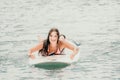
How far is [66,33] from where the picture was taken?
29984 millimetres

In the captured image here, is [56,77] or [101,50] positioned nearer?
[56,77]

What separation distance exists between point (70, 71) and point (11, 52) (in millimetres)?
3949

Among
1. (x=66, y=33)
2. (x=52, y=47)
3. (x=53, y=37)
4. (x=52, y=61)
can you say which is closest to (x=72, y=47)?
(x=52, y=47)

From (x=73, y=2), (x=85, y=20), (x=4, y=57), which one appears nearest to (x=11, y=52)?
(x=4, y=57)

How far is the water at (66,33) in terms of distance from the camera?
2223cm

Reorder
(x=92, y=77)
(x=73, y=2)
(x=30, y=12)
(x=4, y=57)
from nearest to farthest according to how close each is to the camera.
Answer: (x=92, y=77) < (x=4, y=57) < (x=30, y=12) < (x=73, y=2)

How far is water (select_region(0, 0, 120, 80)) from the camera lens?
72.9ft

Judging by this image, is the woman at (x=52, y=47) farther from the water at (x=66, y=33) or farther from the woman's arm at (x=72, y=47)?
the water at (x=66, y=33)

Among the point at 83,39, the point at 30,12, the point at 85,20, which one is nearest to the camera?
A: the point at 83,39

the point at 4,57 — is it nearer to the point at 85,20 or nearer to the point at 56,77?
the point at 56,77

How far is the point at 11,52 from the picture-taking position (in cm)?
2539

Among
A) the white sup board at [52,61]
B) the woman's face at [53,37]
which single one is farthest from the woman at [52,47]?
the white sup board at [52,61]

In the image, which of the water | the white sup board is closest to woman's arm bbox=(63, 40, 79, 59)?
the white sup board

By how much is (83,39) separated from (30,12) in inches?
457
